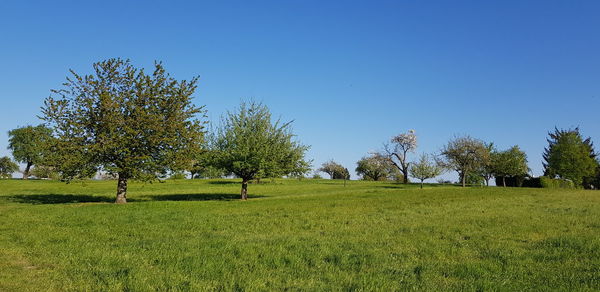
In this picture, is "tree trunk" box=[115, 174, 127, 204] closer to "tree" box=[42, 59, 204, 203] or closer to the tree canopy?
"tree" box=[42, 59, 204, 203]

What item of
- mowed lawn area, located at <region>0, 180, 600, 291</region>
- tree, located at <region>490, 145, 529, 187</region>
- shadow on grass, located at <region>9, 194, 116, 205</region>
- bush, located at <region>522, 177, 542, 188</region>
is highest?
tree, located at <region>490, 145, 529, 187</region>

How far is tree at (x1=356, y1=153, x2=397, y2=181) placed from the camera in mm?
85125

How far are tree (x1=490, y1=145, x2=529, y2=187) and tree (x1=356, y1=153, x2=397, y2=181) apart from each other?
67.5ft

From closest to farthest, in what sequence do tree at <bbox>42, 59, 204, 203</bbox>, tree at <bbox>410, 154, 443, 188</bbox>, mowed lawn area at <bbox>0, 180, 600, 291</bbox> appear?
mowed lawn area at <bbox>0, 180, 600, 291</bbox> < tree at <bbox>42, 59, 204, 203</bbox> < tree at <bbox>410, 154, 443, 188</bbox>

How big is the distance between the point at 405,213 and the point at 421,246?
32.9 ft

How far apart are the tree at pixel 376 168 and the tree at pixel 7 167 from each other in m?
96.9

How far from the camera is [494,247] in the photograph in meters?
11.4

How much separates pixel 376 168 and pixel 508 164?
93.6ft

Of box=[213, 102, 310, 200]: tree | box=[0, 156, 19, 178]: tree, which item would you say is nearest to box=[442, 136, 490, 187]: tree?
box=[213, 102, 310, 200]: tree

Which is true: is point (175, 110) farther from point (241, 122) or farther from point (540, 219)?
point (540, 219)

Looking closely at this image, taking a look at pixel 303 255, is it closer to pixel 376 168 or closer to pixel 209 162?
pixel 209 162

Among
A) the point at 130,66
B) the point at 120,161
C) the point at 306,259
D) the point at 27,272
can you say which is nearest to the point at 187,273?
the point at 306,259

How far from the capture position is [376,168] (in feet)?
303

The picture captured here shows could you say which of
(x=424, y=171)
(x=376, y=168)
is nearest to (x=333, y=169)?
(x=376, y=168)
